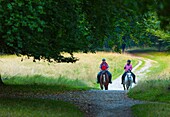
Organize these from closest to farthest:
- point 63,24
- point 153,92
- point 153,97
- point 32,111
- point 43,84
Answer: point 32,111, point 63,24, point 153,97, point 153,92, point 43,84

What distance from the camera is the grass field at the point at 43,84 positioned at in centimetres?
1102

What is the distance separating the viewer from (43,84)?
2231 centimetres

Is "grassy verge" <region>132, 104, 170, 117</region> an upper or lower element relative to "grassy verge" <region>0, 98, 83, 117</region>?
lower

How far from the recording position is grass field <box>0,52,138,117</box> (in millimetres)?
11019

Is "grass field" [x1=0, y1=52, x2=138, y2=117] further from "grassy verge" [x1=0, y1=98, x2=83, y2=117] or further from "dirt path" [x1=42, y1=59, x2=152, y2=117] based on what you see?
"dirt path" [x1=42, y1=59, x2=152, y2=117]

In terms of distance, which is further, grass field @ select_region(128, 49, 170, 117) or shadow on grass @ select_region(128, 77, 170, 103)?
shadow on grass @ select_region(128, 77, 170, 103)

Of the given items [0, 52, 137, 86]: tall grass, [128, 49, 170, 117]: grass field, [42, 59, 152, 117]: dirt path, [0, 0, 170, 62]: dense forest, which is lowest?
[42, 59, 152, 117]: dirt path

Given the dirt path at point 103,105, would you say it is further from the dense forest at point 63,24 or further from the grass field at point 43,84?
the dense forest at point 63,24

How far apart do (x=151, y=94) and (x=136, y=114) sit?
5529mm

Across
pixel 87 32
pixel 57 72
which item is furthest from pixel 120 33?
pixel 57 72

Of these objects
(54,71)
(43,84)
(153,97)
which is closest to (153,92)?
(153,97)

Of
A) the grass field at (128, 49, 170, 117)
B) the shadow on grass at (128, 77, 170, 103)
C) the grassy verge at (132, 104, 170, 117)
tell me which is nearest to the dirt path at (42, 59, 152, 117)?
the grassy verge at (132, 104, 170, 117)

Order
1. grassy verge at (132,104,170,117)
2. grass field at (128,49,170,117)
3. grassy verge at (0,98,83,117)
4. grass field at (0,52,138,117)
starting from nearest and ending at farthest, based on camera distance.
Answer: grassy verge at (0,98,83,117), grass field at (0,52,138,117), grassy verge at (132,104,170,117), grass field at (128,49,170,117)

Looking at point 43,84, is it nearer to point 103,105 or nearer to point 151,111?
point 103,105
